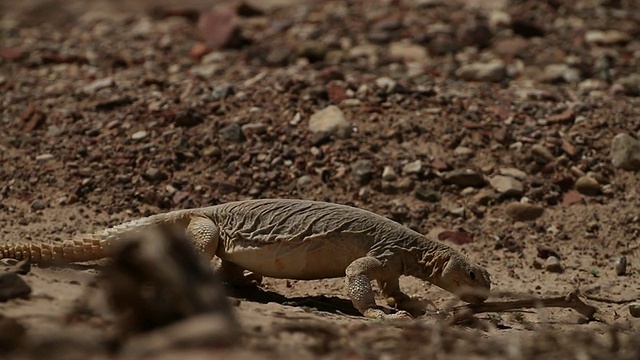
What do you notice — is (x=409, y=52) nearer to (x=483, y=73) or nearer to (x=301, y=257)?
(x=483, y=73)

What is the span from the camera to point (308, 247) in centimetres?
759

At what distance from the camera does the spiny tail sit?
7.59 meters

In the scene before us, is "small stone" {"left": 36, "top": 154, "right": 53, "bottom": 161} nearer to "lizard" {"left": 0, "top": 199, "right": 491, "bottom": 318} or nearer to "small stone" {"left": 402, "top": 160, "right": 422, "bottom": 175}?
"lizard" {"left": 0, "top": 199, "right": 491, "bottom": 318}

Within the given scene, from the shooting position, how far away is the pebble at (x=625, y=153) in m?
10.5

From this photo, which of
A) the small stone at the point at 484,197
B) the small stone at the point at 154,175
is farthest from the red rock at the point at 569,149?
the small stone at the point at 154,175

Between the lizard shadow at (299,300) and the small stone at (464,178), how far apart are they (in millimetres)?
2636

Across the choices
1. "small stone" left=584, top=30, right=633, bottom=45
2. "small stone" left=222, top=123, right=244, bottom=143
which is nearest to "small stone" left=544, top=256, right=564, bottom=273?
"small stone" left=222, top=123, right=244, bottom=143

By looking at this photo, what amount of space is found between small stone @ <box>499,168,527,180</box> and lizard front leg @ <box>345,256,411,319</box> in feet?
10.5

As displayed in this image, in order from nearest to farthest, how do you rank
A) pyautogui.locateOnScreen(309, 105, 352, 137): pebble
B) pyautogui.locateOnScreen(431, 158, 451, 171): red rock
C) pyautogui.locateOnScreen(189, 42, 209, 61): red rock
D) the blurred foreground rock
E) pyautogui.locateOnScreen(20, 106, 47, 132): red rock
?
the blurred foreground rock, pyautogui.locateOnScreen(431, 158, 451, 171): red rock, pyautogui.locateOnScreen(309, 105, 352, 137): pebble, pyautogui.locateOnScreen(20, 106, 47, 132): red rock, pyautogui.locateOnScreen(189, 42, 209, 61): red rock

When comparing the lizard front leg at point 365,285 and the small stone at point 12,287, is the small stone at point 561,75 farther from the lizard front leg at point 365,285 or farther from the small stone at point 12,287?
the small stone at point 12,287

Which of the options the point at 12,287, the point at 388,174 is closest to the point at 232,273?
the point at 12,287

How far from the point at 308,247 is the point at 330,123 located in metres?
3.44

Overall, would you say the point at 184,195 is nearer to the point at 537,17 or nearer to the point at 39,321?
the point at 39,321

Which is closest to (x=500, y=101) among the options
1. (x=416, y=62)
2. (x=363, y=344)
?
(x=416, y=62)
